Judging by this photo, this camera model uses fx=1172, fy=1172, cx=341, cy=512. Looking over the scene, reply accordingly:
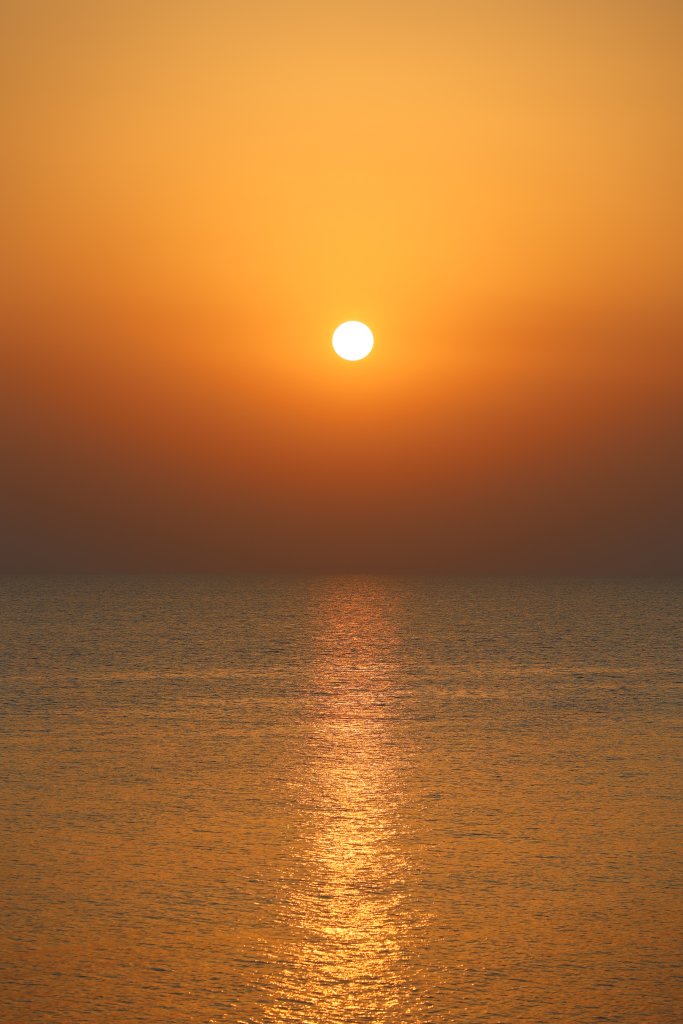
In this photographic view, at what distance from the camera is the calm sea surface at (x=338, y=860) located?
1219 centimetres

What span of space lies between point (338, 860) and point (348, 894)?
6.49 ft

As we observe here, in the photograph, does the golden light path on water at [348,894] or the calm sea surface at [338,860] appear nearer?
the golden light path on water at [348,894]

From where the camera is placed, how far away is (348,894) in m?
15.5

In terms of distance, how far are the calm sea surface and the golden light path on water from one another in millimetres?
49

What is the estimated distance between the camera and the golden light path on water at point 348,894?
11867 millimetres

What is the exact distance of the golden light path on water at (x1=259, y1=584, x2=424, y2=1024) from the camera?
11.9 m

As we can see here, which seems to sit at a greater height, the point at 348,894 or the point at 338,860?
the point at 338,860

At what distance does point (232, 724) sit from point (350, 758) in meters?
8.25

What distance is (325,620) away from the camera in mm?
132250

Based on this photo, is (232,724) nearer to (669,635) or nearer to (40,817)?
(40,817)

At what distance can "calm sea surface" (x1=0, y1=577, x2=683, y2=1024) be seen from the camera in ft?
40.0

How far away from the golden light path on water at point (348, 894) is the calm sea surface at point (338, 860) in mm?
49

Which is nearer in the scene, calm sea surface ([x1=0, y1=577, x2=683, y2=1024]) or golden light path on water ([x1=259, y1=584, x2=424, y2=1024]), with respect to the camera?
golden light path on water ([x1=259, y1=584, x2=424, y2=1024])

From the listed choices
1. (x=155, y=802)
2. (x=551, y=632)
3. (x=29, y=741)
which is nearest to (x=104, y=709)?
(x=29, y=741)
